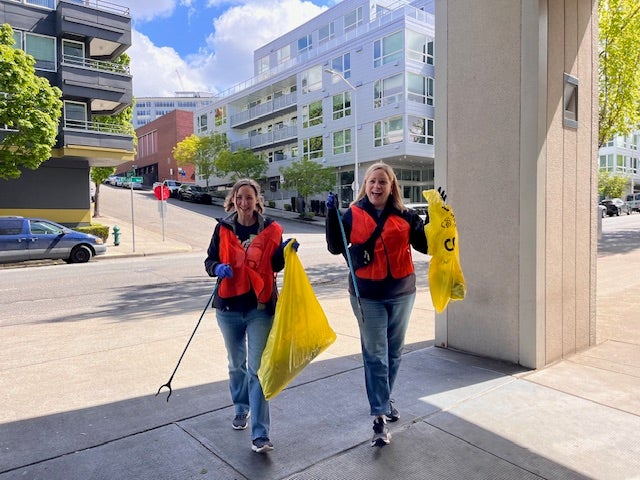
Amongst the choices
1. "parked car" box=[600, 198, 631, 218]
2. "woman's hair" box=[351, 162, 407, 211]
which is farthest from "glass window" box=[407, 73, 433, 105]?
"woman's hair" box=[351, 162, 407, 211]

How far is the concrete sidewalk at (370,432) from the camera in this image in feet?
9.58

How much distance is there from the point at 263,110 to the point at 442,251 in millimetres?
47012

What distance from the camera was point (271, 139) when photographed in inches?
1866

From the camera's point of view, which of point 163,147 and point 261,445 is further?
point 163,147

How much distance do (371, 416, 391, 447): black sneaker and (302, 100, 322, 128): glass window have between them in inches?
1549

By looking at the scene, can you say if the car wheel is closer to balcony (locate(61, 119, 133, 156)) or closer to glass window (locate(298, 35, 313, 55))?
balcony (locate(61, 119, 133, 156))

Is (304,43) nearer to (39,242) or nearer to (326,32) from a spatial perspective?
(326,32)

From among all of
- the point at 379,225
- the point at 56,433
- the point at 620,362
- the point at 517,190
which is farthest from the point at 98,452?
the point at 620,362

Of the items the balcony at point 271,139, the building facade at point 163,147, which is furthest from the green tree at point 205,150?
the building facade at point 163,147

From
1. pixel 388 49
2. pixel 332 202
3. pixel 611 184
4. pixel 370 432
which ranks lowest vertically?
pixel 370 432

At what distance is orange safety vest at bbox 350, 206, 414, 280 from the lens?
10.6 ft

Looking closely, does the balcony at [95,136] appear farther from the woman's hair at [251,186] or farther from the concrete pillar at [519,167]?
the woman's hair at [251,186]

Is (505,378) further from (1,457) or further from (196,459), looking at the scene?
(1,457)

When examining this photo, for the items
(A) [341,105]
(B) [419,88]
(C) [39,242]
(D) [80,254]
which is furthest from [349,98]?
(C) [39,242]
